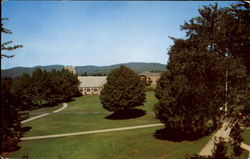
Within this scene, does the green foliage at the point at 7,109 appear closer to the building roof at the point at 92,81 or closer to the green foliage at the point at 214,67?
the green foliage at the point at 214,67

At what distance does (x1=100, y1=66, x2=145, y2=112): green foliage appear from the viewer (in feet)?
160

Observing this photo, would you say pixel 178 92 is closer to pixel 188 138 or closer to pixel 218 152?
pixel 188 138

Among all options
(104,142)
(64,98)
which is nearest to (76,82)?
(64,98)

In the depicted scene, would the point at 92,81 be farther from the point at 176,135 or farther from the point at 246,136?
the point at 246,136

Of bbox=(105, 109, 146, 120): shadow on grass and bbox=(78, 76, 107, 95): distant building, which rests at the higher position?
bbox=(78, 76, 107, 95): distant building

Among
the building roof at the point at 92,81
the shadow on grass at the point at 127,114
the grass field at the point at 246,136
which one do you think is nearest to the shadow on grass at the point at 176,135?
the grass field at the point at 246,136

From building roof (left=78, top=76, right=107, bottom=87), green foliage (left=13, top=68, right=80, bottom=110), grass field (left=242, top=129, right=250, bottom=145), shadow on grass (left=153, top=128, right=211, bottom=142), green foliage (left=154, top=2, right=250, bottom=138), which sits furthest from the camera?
building roof (left=78, top=76, right=107, bottom=87)

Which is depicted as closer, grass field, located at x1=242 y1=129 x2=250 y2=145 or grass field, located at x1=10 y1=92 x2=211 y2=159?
grass field, located at x1=242 y1=129 x2=250 y2=145

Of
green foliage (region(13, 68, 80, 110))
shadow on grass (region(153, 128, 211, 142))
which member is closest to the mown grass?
shadow on grass (region(153, 128, 211, 142))

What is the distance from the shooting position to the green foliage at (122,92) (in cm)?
4875

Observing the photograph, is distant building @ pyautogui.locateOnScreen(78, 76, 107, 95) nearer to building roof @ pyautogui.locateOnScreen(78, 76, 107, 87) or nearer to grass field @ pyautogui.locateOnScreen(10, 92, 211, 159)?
building roof @ pyautogui.locateOnScreen(78, 76, 107, 87)

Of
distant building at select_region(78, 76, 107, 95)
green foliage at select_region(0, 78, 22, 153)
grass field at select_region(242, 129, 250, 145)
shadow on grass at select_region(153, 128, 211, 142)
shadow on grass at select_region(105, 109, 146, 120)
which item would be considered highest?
green foliage at select_region(0, 78, 22, 153)

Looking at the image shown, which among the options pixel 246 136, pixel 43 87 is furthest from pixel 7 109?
pixel 43 87

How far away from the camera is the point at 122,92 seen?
1928 inches
